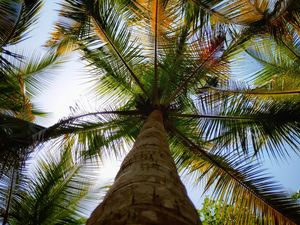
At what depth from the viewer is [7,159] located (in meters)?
5.09

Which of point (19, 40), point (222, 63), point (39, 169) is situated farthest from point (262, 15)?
point (39, 169)

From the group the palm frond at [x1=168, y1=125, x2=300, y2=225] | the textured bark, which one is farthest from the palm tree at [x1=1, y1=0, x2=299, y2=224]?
the textured bark

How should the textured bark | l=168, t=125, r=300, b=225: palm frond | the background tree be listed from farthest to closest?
the background tree < l=168, t=125, r=300, b=225: palm frond < the textured bark

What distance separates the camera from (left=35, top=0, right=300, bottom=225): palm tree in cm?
588

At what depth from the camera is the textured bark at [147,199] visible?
1.91 m

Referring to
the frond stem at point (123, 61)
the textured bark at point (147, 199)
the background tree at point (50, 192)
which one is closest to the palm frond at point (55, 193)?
the background tree at point (50, 192)

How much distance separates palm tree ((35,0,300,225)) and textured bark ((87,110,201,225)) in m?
2.32

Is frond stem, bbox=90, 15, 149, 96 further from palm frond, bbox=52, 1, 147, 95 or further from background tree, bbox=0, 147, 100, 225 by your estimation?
background tree, bbox=0, 147, 100, 225

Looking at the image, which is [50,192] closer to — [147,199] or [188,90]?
[188,90]

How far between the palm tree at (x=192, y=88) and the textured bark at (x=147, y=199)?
7.60 ft

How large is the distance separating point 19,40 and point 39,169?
107 inches

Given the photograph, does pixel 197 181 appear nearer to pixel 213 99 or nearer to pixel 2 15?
pixel 213 99

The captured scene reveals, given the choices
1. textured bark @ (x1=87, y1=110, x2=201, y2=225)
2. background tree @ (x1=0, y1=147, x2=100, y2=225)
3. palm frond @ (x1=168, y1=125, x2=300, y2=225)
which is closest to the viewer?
textured bark @ (x1=87, y1=110, x2=201, y2=225)

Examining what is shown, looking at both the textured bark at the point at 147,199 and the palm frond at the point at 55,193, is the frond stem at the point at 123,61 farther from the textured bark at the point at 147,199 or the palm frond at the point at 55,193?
the textured bark at the point at 147,199
